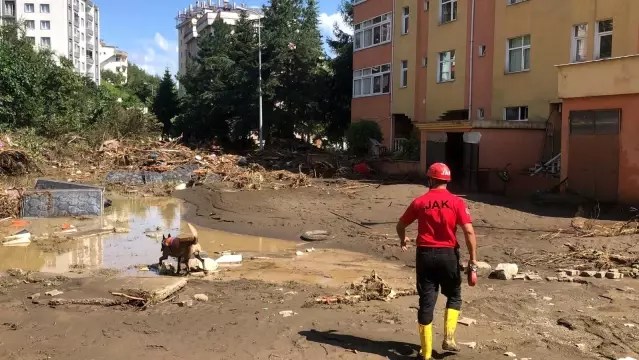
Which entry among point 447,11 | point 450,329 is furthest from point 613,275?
point 447,11

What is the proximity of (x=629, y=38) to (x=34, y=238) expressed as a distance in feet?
60.7

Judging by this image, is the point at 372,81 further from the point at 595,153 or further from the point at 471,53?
the point at 595,153

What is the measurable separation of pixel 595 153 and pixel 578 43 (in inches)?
262

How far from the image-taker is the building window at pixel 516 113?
22828 millimetres

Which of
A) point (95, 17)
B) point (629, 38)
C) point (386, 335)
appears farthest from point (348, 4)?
point (95, 17)

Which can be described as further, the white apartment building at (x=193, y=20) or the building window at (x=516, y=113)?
the white apartment building at (x=193, y=20)

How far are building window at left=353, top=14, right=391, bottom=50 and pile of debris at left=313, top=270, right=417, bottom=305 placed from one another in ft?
84.7

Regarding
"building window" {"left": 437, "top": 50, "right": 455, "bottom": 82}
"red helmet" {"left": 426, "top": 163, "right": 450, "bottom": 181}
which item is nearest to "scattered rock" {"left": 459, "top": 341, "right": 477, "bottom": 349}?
"red helmet" {"left": 426, "top": 163, "right": 450, "bottom": 181}

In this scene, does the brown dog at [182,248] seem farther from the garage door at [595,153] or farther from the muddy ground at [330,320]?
the garage door at [595,153]

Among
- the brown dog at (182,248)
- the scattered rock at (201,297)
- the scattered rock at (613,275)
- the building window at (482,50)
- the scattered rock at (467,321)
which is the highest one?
the building window at (482,50)

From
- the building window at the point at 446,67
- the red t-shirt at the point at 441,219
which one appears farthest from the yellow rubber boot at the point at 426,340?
the building window at the point at 446,67

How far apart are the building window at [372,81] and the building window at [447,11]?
4983mm

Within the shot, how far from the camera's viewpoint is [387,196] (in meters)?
18.6

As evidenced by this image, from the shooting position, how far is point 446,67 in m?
27.7
